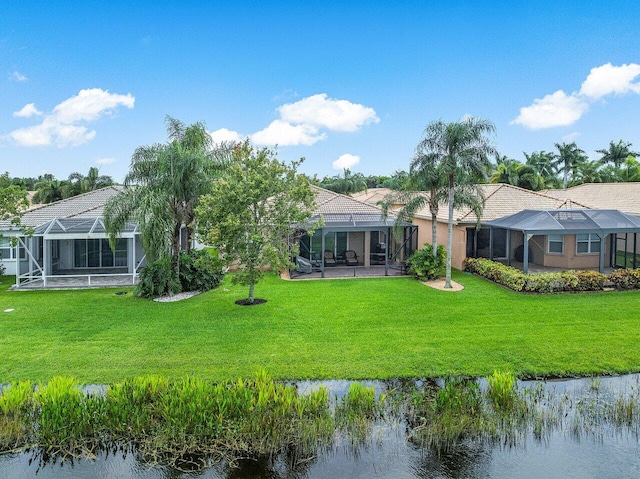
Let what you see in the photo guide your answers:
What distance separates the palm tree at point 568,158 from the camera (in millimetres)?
46969

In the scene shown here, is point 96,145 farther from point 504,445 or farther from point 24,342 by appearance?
point 504,445

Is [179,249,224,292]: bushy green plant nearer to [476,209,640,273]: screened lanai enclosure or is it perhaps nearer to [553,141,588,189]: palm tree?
[476,209,640,273]: screened lanai enclosure

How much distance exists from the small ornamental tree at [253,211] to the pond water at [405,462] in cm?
825

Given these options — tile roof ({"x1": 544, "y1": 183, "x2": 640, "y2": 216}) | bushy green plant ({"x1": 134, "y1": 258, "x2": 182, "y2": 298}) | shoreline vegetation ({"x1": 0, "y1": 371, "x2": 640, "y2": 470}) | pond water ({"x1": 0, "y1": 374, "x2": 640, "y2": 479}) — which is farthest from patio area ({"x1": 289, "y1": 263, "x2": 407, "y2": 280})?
pond water ({"x1": 0, "y1": 374, "x2": 640, "y2": 479})

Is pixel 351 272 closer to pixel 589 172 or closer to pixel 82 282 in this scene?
pixel 82 282

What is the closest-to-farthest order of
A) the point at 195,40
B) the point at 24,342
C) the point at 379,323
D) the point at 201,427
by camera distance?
the point at 201,427 < the point at 24,342 < the point at 379,323 < the point at 195,40

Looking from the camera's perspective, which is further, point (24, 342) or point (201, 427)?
point (24, 342)

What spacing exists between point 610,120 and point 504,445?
3247 centimetres

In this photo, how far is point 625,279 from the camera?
17469mm

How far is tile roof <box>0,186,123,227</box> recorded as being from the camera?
2134cm

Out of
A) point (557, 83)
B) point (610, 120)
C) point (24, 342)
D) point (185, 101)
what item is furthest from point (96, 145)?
point (610, 120)

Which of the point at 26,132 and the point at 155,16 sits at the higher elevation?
the point at 155,16

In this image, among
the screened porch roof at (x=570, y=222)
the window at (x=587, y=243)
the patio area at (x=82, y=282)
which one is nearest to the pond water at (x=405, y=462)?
the screened porch roof at (x=570, y=222)

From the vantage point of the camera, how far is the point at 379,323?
43.2 ft
